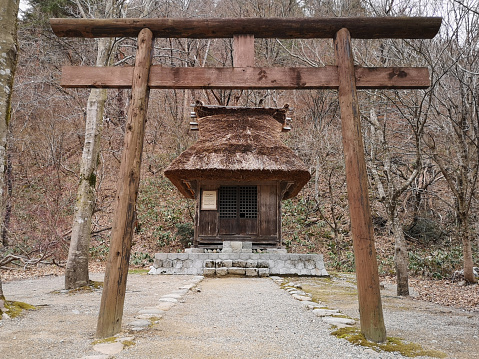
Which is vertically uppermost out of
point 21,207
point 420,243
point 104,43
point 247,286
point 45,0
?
point 45,0

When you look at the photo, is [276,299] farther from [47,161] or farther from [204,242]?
[47,161]

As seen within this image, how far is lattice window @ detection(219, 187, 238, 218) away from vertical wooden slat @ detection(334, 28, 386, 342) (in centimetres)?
850

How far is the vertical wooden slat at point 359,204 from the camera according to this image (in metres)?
3.31

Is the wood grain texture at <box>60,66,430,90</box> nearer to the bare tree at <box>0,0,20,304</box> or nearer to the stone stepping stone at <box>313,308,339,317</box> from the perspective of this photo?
the bare tree at <box>0,0,20,304</box>

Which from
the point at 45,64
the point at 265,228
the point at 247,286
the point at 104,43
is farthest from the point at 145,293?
the point at 45,64

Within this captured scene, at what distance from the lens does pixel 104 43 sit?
6.94m

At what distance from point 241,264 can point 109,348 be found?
7.15 metres

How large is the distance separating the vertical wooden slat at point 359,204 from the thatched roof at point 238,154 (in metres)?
6.55

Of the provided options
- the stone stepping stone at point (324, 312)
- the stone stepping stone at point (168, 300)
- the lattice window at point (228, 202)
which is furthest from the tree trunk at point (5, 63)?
the lattice window at point (228, 202)

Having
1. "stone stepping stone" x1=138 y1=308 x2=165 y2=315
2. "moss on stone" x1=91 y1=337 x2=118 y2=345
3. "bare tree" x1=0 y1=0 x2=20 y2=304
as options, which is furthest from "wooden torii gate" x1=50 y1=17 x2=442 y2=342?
"stone stepping stone" x1=138 y1=308 x2=165 y2=315

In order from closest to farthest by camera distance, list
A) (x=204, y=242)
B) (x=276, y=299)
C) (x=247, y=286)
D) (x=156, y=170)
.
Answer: (x=276, y=299) → (x=247, y=286) → (x=204, y=242) → (x=156, y=170)

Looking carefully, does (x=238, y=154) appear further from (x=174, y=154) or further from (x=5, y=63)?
(x=174, y=154)

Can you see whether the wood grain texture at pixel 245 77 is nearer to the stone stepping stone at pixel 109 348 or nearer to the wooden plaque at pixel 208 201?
the stone stepping stone at pixel 109 348

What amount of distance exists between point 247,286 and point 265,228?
448 cm
